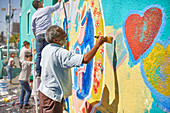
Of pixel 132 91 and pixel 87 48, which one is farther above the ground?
pixel 87 48

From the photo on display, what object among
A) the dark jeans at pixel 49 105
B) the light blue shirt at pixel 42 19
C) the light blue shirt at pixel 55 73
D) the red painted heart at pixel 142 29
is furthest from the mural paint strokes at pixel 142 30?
the light blue shirt at pixel 42 19

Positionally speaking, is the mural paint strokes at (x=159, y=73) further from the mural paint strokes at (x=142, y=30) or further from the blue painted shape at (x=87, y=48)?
the blue painted shape at (x=87, y=48)

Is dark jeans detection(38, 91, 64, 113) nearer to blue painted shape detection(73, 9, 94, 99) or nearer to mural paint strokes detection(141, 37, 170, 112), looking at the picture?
blue painted shape detection(73, 9, 94, 99)

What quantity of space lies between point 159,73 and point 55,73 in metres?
1.28

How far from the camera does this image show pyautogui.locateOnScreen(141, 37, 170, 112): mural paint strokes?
4.89 ft

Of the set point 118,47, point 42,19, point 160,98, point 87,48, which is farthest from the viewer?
point 42,19

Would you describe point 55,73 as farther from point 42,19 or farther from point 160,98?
point 42,19

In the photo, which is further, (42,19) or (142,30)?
(42,19)

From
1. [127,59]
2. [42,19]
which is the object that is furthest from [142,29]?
[42,19]

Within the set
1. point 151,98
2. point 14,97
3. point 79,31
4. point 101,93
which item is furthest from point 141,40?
point 14,97

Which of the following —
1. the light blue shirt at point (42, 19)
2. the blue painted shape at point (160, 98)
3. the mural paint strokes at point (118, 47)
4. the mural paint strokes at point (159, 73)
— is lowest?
the blue painted shape at point (160, 98)

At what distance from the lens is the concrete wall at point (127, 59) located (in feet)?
5.10

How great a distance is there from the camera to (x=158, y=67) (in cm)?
158

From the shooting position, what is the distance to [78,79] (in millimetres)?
3547
